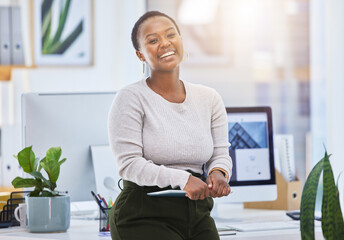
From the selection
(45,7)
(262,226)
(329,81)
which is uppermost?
(45,7)

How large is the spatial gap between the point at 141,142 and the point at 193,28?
123 inches

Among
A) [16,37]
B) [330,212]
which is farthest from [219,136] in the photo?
[16,37]

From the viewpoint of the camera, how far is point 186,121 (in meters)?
1.61

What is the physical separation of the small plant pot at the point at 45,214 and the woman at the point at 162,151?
376mm

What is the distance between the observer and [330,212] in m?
1.40

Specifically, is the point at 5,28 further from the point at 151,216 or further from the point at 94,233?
the point at 151,216

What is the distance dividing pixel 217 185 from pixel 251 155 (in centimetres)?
75

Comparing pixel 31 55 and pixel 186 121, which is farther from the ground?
pixel 31 55

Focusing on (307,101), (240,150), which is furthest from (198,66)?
(240,150)

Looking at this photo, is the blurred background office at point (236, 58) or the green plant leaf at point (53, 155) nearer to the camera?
the green plant leaf at point (53, 155)

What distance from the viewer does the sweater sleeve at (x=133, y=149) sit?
1500 mm

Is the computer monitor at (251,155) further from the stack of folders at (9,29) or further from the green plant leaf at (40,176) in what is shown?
the stack of folders at (9,29)

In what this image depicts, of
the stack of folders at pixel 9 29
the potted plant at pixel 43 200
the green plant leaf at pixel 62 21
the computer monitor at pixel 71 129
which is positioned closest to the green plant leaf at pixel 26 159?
the potted plant at pixel 43 200

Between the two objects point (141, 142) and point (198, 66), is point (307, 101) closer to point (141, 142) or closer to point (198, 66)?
point (198, 66)
